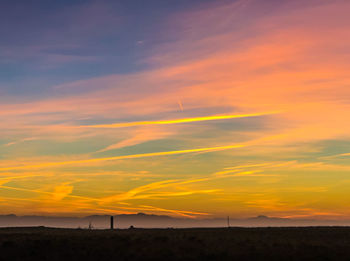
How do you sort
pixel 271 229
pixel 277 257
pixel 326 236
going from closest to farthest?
pixel 277 257, pixel 326 236, pixel 271 229

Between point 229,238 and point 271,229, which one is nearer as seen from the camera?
point 229,238

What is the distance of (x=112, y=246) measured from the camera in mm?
56031

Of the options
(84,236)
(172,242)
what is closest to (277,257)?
(172,242)

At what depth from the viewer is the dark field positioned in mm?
53281

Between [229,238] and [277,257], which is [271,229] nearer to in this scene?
[229,238]

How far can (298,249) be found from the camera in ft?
181

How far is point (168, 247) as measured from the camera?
55.3 metres

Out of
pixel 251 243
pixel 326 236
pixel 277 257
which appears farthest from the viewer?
pixel 326 236

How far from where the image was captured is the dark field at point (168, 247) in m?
53.3

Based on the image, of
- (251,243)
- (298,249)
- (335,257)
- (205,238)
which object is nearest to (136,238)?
(205,238)

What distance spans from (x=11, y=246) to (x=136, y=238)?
1420cm

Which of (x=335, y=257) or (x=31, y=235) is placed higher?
(x=31, y=235)

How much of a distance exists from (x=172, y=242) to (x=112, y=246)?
6872mm

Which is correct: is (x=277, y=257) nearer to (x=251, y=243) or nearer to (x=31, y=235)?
(x=251, y=243)
